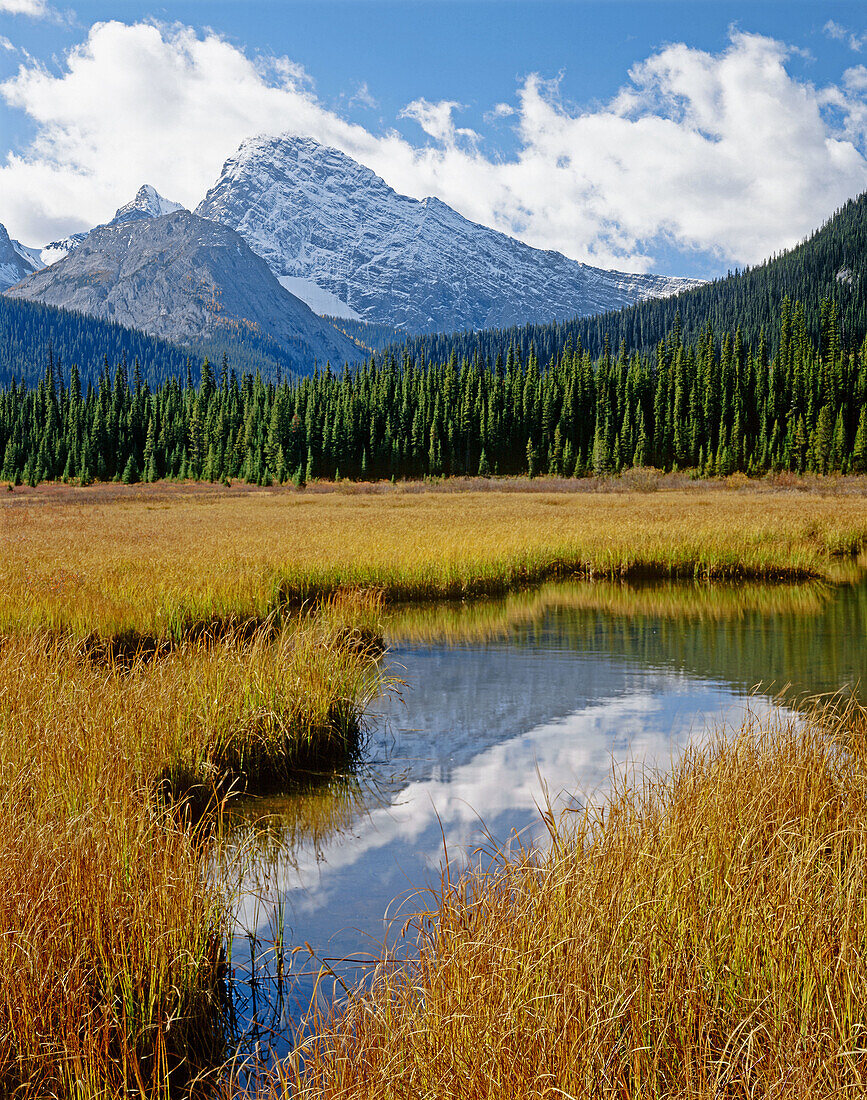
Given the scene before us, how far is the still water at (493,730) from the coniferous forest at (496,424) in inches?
2797

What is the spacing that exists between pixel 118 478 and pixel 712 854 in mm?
104041

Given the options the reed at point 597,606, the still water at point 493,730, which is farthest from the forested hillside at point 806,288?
the still water at point 493,730

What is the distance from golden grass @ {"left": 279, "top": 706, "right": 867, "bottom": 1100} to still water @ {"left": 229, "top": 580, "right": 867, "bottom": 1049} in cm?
73

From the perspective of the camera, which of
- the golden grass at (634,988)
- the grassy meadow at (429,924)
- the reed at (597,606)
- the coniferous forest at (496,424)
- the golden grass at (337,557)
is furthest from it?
the coniferous forest at (496,424)

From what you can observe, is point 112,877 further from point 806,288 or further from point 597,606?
point 806,288

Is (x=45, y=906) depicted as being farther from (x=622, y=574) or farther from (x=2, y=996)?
→ (x=622, y=574)

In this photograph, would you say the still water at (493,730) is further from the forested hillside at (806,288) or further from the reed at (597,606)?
the forested hillside at (806,288)

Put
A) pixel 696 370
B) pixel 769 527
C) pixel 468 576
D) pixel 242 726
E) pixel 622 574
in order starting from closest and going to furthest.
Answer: pixel 242 726, pixel 468 576, pixel 622 574, pixel 769 527, pixel 696 370

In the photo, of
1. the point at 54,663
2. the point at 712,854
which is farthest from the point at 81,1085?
the point at 54,663

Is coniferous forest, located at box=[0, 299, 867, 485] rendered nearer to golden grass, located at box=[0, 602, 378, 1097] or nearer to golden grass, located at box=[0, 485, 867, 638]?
golden grass, located at box=[0, 485, 867, 638]

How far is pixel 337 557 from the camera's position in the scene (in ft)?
59.9

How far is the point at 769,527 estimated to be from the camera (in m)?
24.4

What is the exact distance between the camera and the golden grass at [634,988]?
109 inches

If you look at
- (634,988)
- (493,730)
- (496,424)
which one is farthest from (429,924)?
(496,424)
